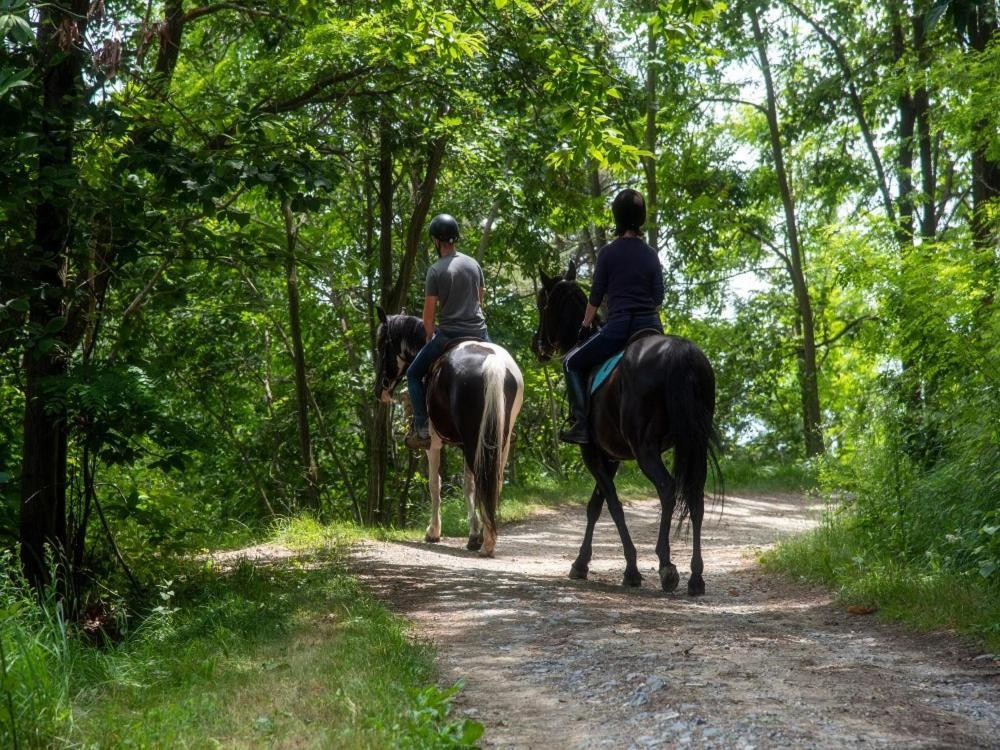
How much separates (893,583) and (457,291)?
16.4 feet

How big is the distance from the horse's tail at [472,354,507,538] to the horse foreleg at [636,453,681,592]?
1.84 metres

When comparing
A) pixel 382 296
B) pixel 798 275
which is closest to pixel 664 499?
pixel 382 296

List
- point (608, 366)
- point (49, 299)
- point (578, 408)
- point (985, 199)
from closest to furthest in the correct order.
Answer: point (49, 299)
point (608, 366)
point (578, 408)
point (985, 199)

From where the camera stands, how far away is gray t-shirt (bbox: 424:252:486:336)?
34.7 ft

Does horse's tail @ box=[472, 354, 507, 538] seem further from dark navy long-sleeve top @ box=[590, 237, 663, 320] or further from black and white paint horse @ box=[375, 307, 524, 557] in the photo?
dark navy long-sleeve top @ box=[590, 237, 663, 320]

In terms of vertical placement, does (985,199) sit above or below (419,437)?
above

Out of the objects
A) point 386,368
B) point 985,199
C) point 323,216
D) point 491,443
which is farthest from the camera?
point 323,216

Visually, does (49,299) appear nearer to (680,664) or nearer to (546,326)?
(546,326)

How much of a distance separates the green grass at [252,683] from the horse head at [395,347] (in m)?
4.75

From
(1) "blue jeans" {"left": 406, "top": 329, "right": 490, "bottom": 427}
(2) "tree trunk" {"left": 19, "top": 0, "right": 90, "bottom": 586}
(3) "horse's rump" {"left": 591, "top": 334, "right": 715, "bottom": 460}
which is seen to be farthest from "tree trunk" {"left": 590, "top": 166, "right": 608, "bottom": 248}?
(2) "tree trunk" {"left": 19, "top": 0, "right": 90, "bottom": 586}

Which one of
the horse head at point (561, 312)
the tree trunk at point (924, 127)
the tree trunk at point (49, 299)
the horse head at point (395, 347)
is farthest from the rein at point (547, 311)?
the tree trunk at point (924, 127)

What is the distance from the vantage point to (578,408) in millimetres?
9344

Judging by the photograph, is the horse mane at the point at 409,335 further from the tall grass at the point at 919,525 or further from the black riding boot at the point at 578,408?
the tall grass at the point at 919,525

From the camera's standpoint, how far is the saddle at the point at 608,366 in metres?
8.69
